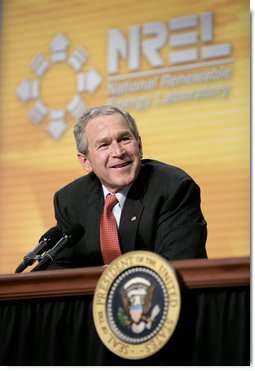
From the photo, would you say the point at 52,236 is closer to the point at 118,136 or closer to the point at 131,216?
the point at 131,216

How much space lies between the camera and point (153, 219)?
108 inches

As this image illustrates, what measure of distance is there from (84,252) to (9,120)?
2.40 m

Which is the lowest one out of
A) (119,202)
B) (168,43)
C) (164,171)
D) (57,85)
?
(119,202)

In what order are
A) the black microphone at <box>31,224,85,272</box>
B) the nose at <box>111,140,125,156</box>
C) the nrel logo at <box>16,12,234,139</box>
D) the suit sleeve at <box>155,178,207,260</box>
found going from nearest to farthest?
the black microphone at <box>31,224,85,272</box>
the suit sleeve at <box>155,178,207,260</box>
the nose at <box>111,140,125,156</box>
the nrel logo at <box>16,12,234,139</box>

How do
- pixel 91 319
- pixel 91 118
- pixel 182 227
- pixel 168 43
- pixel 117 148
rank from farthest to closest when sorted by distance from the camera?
pixel 168 43 < pixel 91 118 < pixel 117 148 < pixel 182 227 < pixel 91 319

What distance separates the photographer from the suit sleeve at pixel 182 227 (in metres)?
2.58

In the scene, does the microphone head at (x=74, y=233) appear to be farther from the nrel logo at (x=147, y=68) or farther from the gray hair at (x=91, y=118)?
the nrel logo at (x=147, y=68)

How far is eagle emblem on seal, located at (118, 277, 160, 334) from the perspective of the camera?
6.73 ft

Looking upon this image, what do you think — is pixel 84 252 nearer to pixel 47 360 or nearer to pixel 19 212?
pixel 47 360

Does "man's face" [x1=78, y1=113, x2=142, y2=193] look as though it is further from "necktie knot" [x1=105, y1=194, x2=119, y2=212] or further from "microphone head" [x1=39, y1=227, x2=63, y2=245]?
"microphone head" [x1=39, y1=227, x2=63, y2=245]

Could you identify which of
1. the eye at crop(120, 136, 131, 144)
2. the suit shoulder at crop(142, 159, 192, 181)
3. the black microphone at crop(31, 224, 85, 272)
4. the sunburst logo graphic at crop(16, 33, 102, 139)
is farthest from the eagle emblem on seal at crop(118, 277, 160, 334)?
the sunburst logo graphic at crop(16, 33, 102, 139)

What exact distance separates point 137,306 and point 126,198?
0.84 meters

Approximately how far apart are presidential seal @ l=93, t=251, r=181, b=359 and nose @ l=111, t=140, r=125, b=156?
0.83 m

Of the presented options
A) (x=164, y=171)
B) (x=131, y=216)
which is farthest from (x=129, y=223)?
(x=164, y=171)
